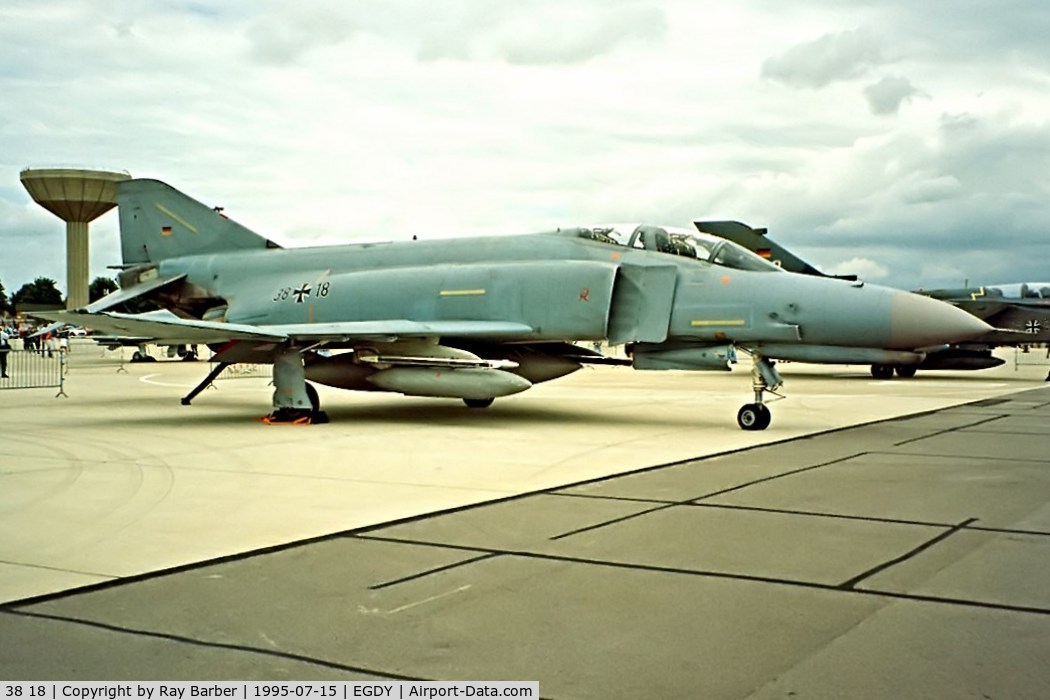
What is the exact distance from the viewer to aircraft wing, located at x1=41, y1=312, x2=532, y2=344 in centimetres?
1182

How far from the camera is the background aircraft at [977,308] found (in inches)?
974

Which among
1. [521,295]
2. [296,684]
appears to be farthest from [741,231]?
[296,684]

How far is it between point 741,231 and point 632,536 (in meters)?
21.3

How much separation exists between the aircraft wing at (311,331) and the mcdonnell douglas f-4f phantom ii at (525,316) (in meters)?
0.02

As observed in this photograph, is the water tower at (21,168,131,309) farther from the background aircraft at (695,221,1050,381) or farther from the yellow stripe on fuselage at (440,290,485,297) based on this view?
the yellow stripe on fuselage at (440,290,485,297)

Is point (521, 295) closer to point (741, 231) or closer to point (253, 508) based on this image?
point (253, 508)

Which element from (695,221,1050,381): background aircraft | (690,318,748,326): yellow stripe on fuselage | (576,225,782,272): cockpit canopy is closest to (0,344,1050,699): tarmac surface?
(690,318,748,326): yellow stripe on fuselage

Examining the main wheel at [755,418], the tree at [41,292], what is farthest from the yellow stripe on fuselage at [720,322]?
the tree at [41,292]

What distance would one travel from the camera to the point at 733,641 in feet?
11.8

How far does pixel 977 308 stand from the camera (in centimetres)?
2656

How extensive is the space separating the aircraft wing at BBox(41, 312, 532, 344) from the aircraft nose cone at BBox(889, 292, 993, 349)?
13.8 feet

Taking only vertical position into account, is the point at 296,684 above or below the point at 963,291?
below

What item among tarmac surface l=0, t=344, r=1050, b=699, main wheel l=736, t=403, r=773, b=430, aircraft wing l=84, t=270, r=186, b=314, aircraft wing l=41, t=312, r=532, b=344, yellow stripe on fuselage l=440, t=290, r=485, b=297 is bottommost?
tarmac surface l=0, t=344, r=1050, b=699
